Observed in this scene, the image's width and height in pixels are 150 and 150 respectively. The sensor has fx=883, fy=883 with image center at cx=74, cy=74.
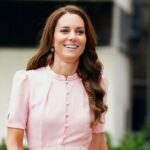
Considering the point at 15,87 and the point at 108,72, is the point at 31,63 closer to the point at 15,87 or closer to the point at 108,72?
the point at 15,87

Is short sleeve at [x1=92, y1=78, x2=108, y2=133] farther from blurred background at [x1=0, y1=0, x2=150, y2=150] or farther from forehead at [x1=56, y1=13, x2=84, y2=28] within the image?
blurred background at [x1=0, y1=0, x2=150, y2=150]

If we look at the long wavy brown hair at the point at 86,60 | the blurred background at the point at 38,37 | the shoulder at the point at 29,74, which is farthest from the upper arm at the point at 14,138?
the blurred background at the point at 38,37

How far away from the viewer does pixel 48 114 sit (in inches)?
180

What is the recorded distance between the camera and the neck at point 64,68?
4707 mm

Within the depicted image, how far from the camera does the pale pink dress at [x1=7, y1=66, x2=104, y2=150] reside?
457 centimetres

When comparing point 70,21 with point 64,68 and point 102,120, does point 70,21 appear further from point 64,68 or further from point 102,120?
point 102,120

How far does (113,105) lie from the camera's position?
40.1ft

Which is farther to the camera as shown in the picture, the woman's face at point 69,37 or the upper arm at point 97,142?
the upper arm at point 97,142

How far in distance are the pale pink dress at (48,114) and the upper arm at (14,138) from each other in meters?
0.03

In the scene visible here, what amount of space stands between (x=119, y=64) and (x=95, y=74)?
8.36 metres

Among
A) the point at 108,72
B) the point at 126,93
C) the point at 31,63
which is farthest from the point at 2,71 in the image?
the point at 31,63

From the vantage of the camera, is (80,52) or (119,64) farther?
(119,64)

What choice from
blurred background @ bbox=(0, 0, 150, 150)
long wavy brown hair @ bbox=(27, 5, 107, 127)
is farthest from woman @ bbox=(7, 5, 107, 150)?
blurred background @ bbox=(0, 0, 150, 150)

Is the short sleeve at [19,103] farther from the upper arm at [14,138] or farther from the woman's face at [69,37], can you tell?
the woman's face at [69,37]
